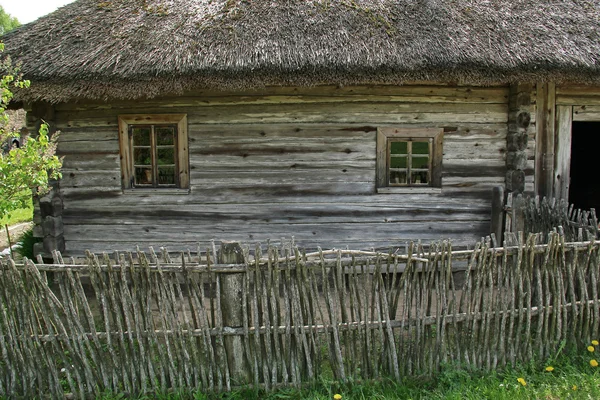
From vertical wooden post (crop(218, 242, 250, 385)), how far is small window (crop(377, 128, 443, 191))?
323 cm

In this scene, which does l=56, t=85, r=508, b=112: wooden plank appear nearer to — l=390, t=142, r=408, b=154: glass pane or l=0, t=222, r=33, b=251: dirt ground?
l=390, t=142, r=408, b=154: glass pane

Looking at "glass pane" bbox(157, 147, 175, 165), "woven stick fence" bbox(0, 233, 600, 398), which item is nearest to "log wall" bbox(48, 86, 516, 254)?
"glass pane" bbox(157, 147, 175, 165)

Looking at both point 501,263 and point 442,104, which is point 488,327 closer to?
point 501,263

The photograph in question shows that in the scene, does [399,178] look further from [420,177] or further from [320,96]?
[320,96]

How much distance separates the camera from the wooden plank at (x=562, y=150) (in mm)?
6180

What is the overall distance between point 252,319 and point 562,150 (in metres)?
5.28

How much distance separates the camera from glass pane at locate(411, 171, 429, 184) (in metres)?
6.10

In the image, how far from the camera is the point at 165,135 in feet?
19.8

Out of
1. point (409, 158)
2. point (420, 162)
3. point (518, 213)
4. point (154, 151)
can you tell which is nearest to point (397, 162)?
point (409, 158)

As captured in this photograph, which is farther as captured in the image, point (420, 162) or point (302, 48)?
point (420, 162)

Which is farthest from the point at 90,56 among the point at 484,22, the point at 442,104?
the point at 484,22

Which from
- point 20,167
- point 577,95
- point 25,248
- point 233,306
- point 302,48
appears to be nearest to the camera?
point 233,306

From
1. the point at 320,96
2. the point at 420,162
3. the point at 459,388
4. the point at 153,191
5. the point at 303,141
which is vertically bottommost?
the point at 459,388

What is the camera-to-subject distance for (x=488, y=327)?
3.45 meters
